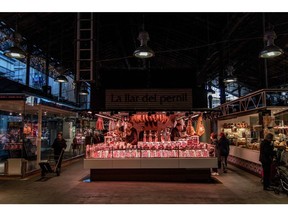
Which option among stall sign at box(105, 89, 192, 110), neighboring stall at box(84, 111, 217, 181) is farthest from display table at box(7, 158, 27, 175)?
stall sign at box(105, 89, 192, 110)

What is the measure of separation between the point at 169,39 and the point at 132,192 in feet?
35.1

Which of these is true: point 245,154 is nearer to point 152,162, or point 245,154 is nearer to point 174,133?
point 174,133

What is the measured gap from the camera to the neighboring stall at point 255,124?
9.09 meters

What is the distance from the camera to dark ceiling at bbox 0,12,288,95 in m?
10.8

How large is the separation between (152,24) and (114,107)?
634cm

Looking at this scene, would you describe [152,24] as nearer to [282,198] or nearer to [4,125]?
[4,125]

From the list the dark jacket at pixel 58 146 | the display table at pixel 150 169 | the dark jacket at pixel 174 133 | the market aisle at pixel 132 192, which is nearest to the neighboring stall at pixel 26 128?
the dark jacket at pixel 58 146

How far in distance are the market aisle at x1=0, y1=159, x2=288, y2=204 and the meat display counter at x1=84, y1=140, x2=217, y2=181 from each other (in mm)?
471

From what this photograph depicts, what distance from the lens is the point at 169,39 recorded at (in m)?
15.8

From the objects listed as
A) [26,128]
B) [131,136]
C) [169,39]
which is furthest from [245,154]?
[26,128]

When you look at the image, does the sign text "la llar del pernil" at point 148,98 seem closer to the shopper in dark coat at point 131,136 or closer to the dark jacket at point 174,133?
the shopper in dark coat at point 131,136

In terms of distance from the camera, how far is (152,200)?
6.43 metres

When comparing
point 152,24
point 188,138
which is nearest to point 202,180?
point 188,138

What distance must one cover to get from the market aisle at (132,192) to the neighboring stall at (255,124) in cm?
143
